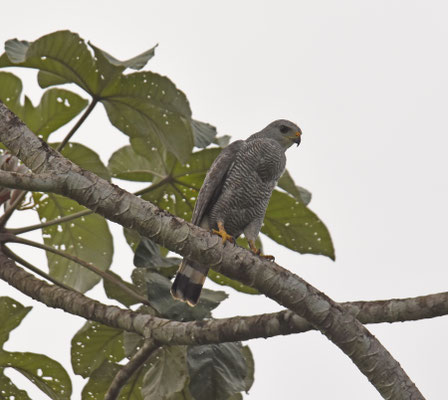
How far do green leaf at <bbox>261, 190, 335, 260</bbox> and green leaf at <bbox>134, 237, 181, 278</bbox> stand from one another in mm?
693

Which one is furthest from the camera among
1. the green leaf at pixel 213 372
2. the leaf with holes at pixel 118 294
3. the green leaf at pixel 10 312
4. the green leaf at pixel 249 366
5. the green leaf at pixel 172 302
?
the green leaf at pixel 249 366

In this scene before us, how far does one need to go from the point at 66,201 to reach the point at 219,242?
2.08 m

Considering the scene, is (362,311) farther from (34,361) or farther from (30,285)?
(34,361)

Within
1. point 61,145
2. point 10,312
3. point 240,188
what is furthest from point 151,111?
point 10,312

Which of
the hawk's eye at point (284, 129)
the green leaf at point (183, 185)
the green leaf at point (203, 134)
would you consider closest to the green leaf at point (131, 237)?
the green leaf at point (183, 185)

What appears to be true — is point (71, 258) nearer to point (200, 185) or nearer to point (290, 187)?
point (200, 185)

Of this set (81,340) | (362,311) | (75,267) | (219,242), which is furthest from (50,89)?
(362,311)

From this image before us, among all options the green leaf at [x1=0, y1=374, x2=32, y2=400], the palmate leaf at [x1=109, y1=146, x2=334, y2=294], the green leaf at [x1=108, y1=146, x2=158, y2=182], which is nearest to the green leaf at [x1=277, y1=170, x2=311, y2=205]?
the palmate leaf at [x1=109, y1=146, x2=334, y2=294]

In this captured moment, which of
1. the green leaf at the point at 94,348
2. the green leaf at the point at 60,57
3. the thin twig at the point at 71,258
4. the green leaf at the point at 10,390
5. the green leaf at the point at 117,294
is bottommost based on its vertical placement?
the green leaf at the point at 10,390

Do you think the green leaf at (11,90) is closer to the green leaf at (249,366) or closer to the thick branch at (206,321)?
the thick branch at (206,321)

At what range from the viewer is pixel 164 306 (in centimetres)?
430

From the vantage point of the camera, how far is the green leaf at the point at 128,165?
5215mm

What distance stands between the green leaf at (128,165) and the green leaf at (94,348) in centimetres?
98

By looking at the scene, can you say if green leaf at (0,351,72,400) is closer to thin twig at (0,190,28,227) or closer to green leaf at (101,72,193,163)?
thin twig at (0,190,28,227)
